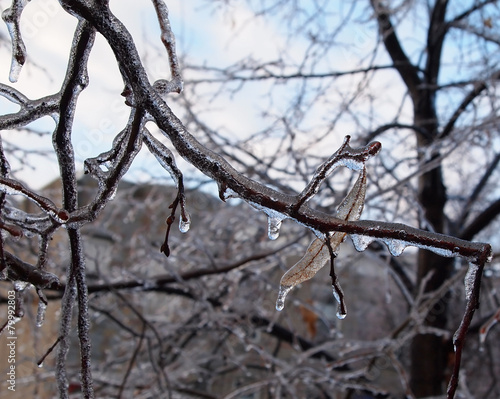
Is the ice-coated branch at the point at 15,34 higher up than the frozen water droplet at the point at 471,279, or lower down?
→ higher up

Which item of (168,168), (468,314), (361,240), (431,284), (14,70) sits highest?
(431,284)

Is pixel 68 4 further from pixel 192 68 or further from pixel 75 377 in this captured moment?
pixel 75 377

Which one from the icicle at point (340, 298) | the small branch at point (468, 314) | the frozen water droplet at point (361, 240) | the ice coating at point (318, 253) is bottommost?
the small branch at point (468, 314)

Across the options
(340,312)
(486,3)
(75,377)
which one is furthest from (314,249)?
(486,3)

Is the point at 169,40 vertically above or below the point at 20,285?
above

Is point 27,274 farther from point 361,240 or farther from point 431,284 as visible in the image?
point 431,284

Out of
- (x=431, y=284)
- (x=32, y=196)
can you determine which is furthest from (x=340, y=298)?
(x=431, y=284)

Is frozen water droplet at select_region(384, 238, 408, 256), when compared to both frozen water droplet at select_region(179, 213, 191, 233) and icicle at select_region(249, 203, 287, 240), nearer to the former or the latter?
icicle at select_region(249, 203, 287, 240)

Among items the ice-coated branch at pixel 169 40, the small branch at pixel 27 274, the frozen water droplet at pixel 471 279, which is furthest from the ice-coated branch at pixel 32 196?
the frozen water droplet at pixel 471 279

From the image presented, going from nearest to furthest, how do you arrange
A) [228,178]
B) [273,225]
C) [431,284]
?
[228,178]
[273,225]
[431,284]

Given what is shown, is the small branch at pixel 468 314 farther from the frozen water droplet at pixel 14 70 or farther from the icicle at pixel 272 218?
the frozen water droplet at pixel 14 70

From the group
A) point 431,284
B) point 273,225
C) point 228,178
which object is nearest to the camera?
point 228,178
